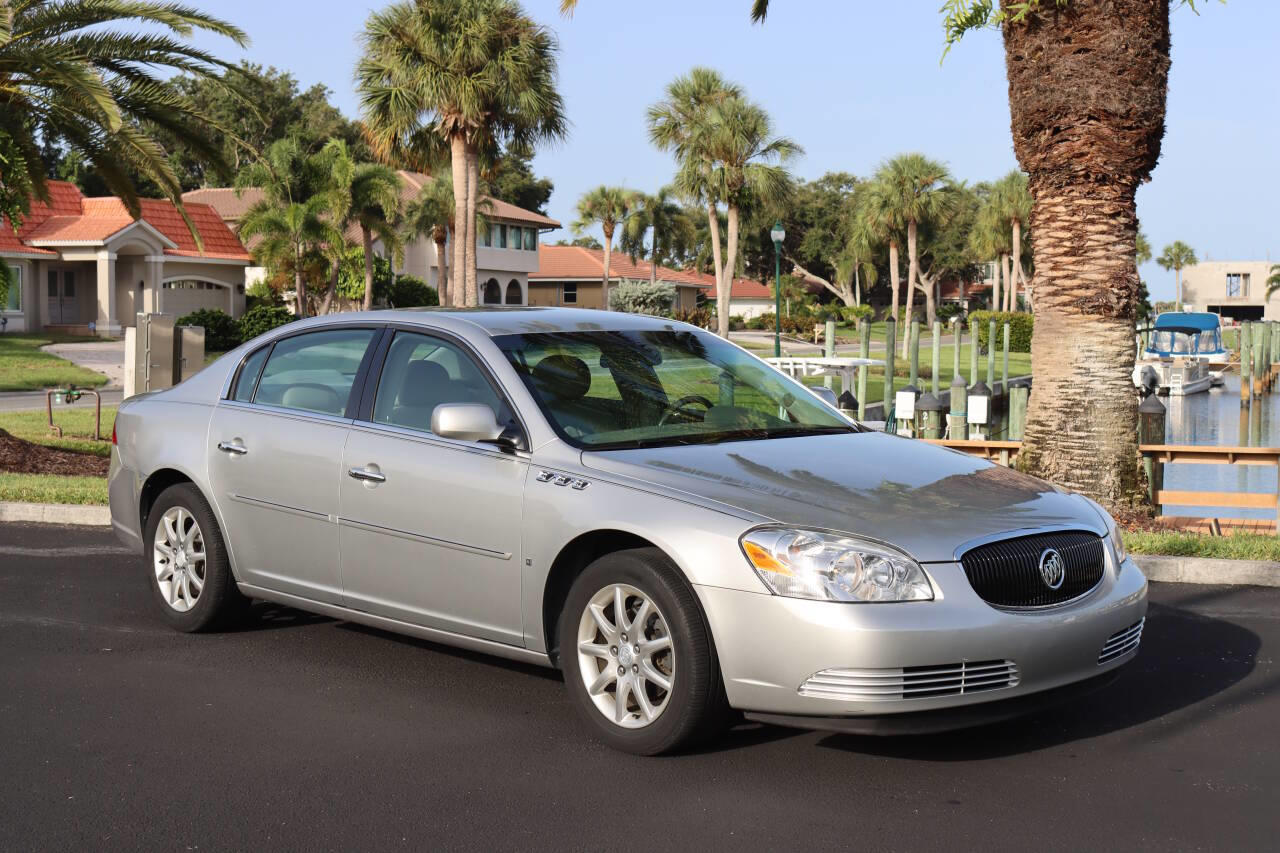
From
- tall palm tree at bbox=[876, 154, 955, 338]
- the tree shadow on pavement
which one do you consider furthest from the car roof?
tall palm tree at bbox=[876, 154, 955, 338]

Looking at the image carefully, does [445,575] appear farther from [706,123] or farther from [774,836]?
[706,123]

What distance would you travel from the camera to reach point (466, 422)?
5422mm

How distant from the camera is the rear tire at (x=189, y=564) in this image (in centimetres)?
672

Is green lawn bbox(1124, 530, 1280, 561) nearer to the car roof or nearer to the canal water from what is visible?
the car roof

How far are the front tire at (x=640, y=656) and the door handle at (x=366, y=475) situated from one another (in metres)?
1.13

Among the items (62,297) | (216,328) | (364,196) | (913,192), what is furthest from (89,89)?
(913,192)

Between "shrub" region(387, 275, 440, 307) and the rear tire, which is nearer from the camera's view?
the rear tire

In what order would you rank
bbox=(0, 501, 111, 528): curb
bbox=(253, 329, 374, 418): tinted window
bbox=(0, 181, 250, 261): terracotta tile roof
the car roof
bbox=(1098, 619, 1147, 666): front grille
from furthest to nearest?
bbox=(0, 181, 250, 261): terracotta tile roof
bbox=(0, 501, 111, 528): curb
bbox=(253, 329, 374, 418): tinted window
the car roof
bbox=(1098, 619, 1147, 666): front grille

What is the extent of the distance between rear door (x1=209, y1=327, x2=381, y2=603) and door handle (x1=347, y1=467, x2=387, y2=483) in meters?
0.12

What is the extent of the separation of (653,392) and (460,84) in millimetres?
33028

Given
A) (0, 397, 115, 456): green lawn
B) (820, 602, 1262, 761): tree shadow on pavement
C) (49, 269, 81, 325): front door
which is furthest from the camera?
(49, 269, 81, 325): front door

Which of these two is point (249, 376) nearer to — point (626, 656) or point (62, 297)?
point (626, 656)

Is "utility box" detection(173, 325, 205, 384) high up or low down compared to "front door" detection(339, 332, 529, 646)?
up

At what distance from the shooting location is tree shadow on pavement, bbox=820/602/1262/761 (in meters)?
5.16
